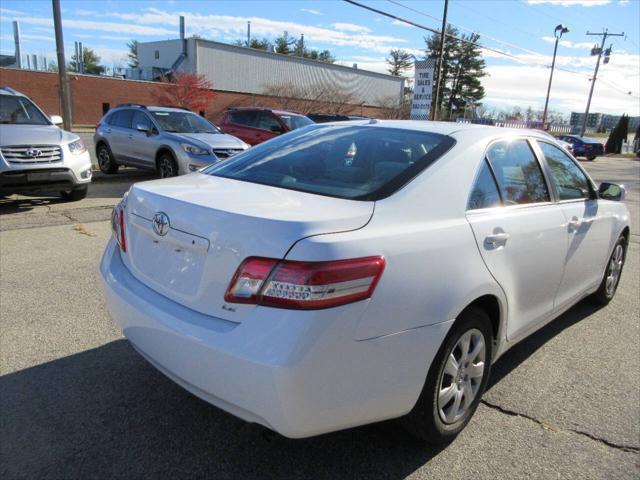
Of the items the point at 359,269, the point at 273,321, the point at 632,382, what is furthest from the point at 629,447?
the point at 273,321

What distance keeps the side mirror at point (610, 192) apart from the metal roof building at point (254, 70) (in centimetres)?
4444

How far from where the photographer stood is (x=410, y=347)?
222cm

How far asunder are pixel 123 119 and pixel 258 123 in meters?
3.63

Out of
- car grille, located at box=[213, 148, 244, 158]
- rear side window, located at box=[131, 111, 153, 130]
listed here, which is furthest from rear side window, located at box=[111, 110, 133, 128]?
car grille, located at box=[213, 148, 244, 158]

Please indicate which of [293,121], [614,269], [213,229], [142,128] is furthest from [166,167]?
[213,229]

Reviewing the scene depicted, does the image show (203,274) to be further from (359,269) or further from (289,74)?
(289,74)

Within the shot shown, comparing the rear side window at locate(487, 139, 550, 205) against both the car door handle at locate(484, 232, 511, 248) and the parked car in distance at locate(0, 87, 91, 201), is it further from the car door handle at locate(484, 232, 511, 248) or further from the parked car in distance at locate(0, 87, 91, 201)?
the parked car in distance at locate(0, 87, 91, 201)

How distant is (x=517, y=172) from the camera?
10.8 feet

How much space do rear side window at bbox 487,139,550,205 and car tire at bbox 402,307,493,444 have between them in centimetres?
82

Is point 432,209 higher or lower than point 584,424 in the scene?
higher

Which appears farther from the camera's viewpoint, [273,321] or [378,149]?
[378,149]

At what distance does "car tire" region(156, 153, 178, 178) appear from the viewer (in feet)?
34.2

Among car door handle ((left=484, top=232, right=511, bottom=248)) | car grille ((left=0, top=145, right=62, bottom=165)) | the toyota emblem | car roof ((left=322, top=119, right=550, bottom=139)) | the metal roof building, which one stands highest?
the metal roof building

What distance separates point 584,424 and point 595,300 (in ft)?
7.52
